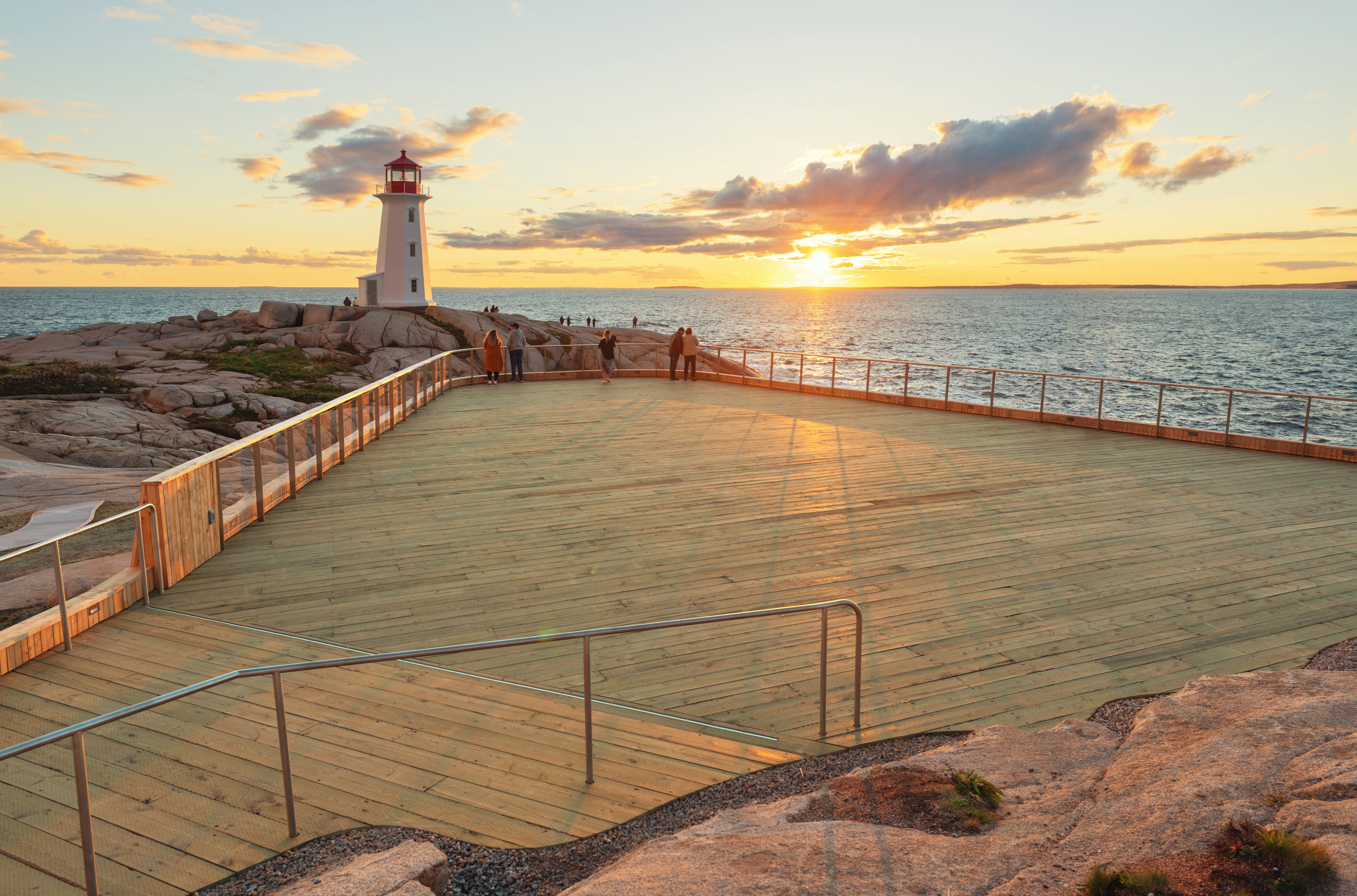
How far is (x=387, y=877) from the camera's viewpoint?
11.9ft

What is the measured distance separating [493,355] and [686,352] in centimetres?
549

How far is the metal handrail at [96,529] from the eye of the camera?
5.83 meters

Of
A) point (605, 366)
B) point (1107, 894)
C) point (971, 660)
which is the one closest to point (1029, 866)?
point (1107, 894)

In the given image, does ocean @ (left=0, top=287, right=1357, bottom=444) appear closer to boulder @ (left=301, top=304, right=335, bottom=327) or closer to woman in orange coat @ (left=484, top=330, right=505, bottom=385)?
woman in orange coat @ (left=484, top=330, right=505, bottom=385)

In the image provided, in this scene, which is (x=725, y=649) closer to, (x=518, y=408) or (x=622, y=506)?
(x=622, y=506)

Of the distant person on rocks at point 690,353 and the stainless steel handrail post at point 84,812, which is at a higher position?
the distant person on rocks at point 690,353

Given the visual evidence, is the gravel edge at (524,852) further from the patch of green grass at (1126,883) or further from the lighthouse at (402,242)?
the lighthouse at (402,242)

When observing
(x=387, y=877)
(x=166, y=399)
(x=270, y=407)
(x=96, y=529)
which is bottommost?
(x=270, y=407)

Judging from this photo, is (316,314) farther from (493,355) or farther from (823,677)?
(823,677)

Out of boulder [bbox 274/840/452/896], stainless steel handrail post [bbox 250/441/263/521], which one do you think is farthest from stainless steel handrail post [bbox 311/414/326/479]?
boulder [bbox 274/840/452/896]

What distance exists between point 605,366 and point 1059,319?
13780cm

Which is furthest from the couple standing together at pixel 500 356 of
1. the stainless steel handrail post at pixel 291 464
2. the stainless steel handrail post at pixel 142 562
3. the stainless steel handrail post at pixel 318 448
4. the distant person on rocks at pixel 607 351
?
the stainless steel handrail post at pixel 142 562

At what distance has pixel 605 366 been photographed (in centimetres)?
2384

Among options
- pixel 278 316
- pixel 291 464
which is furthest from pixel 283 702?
pixel 278 316
